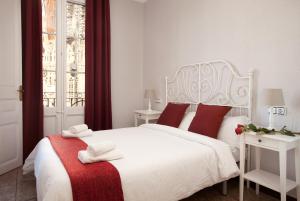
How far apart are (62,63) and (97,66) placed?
0.57m

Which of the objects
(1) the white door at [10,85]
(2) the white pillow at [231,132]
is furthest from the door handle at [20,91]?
(2) the white pillow at [231,132]

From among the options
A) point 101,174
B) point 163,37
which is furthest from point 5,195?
point 163,37

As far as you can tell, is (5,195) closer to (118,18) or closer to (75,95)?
(75,95)

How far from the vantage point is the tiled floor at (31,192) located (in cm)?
211

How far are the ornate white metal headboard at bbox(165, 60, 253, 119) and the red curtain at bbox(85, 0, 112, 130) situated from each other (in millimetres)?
1223

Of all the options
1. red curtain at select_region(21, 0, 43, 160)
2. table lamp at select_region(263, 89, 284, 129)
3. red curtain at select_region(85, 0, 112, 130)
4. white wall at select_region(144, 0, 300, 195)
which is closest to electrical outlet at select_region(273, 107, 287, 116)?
white wall at select_region(144, 0, 300, 195)

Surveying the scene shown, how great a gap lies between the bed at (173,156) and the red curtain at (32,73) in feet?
2.67

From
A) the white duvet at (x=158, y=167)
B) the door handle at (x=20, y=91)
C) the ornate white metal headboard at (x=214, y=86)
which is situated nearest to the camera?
the white duvet at (x=158, y=167)

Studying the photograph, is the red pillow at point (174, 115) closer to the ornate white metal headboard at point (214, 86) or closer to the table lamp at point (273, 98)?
the ornate white metal headboard at point (214, 86)

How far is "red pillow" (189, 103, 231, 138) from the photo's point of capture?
2295 millimetres

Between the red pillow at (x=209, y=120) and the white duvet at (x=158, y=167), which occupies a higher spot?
the red pillow at (x=209, y=120)

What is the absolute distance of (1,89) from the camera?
2.71 meters

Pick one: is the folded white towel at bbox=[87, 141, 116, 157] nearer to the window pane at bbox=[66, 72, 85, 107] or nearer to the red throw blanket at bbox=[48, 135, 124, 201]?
the red throw blanket at bbox=[48, 135, 124, 201]

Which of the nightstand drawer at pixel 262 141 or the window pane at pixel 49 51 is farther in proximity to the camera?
the window pane at pixel 49 51
